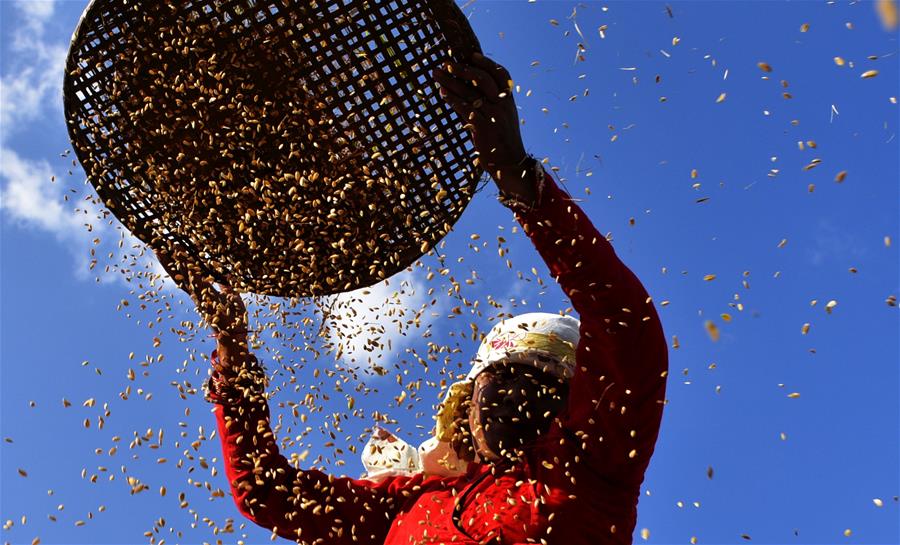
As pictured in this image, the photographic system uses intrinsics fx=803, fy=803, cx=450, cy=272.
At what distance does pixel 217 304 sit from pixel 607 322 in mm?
1756

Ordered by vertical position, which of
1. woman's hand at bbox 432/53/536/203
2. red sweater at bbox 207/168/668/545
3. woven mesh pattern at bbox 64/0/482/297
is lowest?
red sweater at bbox 207/168/668/545

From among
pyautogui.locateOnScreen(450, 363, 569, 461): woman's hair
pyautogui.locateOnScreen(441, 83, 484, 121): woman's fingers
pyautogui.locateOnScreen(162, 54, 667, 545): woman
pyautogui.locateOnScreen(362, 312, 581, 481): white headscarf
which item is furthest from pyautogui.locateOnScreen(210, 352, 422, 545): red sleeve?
pyautogui.locateOnScreen(441, 83, 484, 121): woman's fingers

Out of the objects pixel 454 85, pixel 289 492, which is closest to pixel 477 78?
pixel 454 85

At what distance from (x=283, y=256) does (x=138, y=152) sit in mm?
684

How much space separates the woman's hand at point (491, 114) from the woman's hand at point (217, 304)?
4.74 ft

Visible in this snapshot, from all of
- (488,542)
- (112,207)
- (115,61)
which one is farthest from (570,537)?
(115,61)

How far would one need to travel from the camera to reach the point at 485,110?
2363 millimetres

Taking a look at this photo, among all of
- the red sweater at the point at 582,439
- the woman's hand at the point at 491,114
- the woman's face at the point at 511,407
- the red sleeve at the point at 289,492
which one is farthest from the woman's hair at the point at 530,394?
the woman's hand at the point at 491,114

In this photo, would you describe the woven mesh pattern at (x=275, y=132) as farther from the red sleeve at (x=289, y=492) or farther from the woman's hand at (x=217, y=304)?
the red sleeve at (x=289, y=492)

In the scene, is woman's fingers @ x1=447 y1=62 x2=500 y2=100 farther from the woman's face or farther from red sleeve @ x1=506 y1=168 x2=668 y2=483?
the woman's face

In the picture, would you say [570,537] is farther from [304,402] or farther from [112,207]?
[112,207]

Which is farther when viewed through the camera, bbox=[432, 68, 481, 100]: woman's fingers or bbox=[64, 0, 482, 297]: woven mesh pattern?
bbox=[64, 0, 482, 297]: woven mesh pattern

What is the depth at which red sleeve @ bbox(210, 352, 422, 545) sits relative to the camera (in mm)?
3318

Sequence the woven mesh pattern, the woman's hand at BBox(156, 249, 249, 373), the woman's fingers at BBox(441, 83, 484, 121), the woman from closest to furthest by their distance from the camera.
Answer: the woman's fingers at BBox(441, 83, 484, 121), the woman, the woven mesh pattern, the woman's hand at BBox(156, 249, 249, 373)
